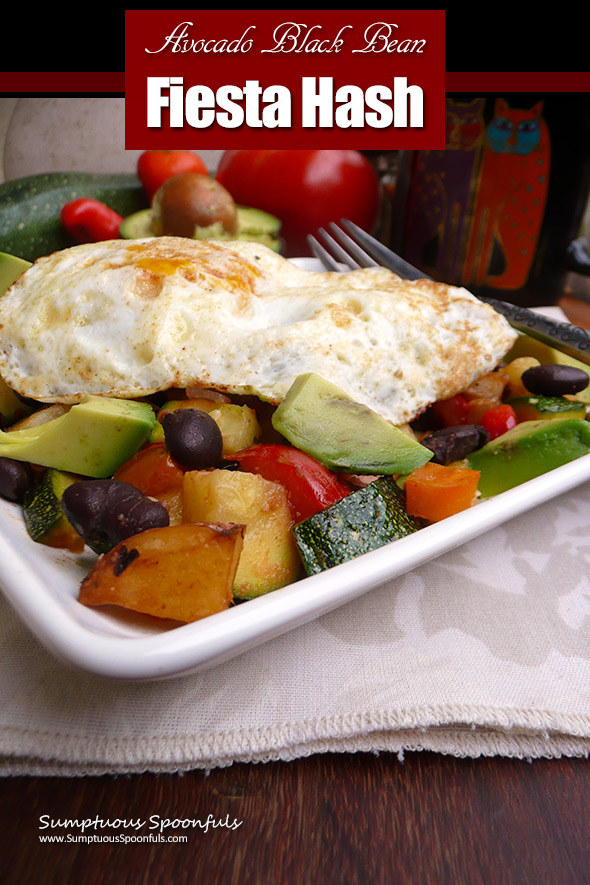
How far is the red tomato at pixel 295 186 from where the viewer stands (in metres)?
4.92

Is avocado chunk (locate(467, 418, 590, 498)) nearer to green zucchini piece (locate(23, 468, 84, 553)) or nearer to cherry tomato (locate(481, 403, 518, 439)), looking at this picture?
cherry tomato (locate(481, 403, 518, 439))

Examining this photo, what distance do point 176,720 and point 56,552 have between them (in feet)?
1.49

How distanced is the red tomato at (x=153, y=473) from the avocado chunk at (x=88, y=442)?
0.04 meters

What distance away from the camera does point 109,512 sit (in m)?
1.42

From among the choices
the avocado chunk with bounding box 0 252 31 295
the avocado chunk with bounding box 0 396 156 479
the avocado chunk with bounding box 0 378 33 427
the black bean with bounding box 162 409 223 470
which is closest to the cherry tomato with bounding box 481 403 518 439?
the black bean with bounding box 162 409 223 470

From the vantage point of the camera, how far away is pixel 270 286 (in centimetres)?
240

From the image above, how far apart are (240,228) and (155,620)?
3463 millimetres

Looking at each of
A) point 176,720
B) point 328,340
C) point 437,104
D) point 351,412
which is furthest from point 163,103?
point 176,720

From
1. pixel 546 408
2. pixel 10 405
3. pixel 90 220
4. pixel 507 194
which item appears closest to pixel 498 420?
pixel 546 408

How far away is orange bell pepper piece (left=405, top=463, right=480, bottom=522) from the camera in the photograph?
174 cm

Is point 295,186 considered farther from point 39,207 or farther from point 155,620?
point 155,620

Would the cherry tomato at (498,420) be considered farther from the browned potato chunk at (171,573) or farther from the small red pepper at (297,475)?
the browned potato chunk at (171,573)

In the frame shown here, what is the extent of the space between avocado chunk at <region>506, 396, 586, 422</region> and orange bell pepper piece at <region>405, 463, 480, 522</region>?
64 cm

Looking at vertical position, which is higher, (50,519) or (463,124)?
(463,124)
